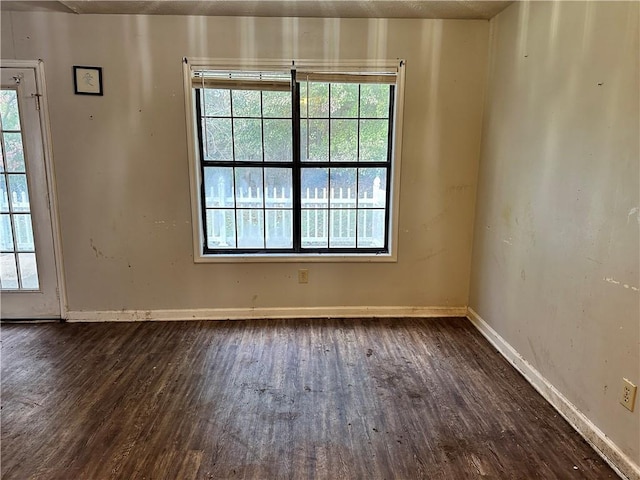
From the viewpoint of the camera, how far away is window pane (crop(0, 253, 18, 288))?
325 cm

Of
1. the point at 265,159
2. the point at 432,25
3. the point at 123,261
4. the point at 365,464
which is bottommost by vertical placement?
the point at 365,464

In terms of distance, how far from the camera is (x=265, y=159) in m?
3.30

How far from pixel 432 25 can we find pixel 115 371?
343 cm

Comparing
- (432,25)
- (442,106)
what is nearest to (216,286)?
(442,106)

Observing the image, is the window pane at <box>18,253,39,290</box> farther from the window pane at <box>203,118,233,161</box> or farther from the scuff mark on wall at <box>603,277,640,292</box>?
the scuff mark on wall at <box>603,277,640,292</box>

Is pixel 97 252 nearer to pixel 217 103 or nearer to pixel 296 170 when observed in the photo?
pixel 217 103

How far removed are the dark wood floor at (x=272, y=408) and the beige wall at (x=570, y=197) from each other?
319mm

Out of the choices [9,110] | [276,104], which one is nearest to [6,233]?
[9,110]

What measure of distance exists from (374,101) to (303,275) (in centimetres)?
159

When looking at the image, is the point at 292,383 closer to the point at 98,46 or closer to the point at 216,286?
the point at 216,286

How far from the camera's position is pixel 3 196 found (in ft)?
10.4

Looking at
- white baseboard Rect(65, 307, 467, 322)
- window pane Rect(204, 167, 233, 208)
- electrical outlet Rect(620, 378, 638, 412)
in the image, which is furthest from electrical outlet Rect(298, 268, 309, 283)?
electrical outlet Rect(620, 378, 638, 412)

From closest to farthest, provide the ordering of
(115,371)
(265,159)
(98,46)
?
(115,371)
(98,46)
(265,159)

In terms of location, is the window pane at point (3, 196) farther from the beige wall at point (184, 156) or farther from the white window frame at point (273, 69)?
the white window frame at point (273, 69)
